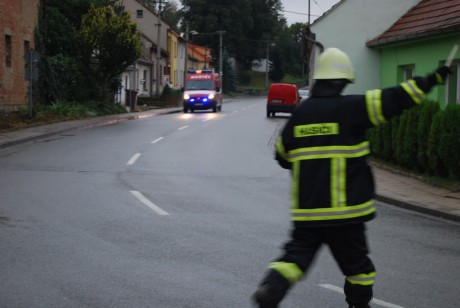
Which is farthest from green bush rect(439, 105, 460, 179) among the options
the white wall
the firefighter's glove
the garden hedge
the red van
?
the red van

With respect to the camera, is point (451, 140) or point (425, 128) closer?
point (451, 140)

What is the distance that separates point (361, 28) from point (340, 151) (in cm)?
1779

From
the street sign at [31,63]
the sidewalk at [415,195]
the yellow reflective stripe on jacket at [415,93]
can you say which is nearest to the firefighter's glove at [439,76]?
the yellow reflective stripe on jacket at [415,93]

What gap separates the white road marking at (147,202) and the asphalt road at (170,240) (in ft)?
0.08

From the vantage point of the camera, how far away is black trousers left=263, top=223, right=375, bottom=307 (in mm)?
4469

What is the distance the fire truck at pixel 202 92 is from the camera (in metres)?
43.8

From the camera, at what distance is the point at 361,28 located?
2152 centimetres

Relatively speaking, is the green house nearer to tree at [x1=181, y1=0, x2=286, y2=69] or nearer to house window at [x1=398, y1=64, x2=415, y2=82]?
house window at [x1=398, y1=64, x2=415, y2=82]

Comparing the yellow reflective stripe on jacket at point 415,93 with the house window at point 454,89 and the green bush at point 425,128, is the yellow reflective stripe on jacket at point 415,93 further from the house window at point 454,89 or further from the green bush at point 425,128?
the house window at point 454,89

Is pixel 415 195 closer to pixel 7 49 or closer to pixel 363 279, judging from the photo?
pixel 363 279

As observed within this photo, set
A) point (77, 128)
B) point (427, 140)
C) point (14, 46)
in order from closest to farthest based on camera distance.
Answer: point (427, 140), point (77, 128), point (14, 46)

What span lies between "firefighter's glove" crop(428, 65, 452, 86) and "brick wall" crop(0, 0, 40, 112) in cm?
2374

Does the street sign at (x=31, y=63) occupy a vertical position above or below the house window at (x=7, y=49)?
below

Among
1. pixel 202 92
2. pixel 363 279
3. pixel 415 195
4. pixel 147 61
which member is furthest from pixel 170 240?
pixel 147 61
